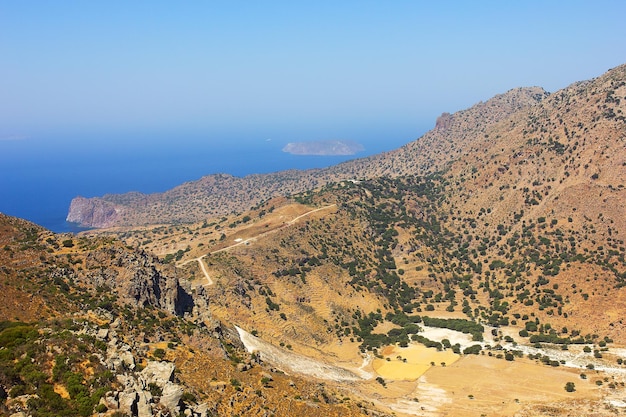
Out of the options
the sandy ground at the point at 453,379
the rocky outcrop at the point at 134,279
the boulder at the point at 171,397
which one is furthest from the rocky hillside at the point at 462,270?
the boulder at the point at 171,397

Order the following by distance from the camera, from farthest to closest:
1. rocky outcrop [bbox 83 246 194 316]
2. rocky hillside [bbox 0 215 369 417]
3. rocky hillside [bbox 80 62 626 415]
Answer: rocky hillside [bbox 80 62 626 415]
rocky outcrop [bbox 83 246 194 316]
rocky hillside [bbox 0 215 369 417]

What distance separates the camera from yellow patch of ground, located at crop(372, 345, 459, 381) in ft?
207

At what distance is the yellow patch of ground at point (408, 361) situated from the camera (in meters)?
63.2

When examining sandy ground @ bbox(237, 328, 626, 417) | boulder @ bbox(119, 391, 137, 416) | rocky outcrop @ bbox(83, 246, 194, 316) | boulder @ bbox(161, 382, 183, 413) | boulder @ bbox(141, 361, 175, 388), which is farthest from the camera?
sandy ground @ bbox(237, 328, 626, 417)

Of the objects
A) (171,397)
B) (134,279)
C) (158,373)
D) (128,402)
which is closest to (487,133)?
(134,279)

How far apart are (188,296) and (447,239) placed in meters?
81.7

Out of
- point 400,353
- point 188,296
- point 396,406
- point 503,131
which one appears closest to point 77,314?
point 188,296

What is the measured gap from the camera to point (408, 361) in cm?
6800

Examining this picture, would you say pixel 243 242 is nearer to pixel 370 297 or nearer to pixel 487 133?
pixel 370 297

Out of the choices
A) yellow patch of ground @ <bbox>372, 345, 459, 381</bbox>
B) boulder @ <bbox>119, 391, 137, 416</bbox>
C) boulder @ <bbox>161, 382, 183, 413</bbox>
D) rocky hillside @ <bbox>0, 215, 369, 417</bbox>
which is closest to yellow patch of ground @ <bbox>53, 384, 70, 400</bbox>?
rocky hillside @ <bbox>0, 215, 369, 417</bbox>

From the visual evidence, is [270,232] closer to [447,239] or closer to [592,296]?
[447,239]

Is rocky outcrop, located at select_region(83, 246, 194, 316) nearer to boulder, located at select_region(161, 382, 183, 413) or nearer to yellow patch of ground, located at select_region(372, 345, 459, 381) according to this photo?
boulder, located at select_region(161, 382, 183, 413)

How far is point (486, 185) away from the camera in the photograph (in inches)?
5118

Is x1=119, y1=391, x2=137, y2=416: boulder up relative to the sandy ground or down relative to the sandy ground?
up
